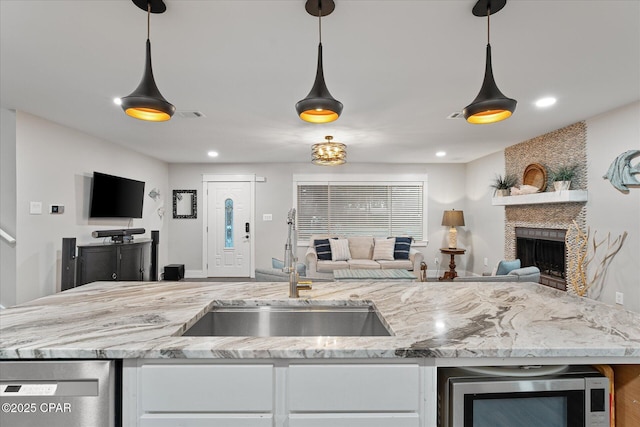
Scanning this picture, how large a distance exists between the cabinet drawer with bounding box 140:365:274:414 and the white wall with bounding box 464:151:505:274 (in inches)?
224

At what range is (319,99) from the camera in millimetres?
1538

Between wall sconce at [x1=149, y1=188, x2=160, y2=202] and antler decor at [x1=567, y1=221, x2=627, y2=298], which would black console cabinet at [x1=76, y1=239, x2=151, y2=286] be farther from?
antler decor at [x1=567, y1=221, x2=627, y2=298]

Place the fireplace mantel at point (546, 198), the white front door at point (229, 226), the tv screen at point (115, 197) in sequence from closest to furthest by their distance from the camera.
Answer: the fireplace mantel at point (546, 198) → the tv screen at point (115, 197) → the white front door at point (229, 226)

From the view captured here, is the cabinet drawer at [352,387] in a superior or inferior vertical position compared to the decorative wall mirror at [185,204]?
inferior

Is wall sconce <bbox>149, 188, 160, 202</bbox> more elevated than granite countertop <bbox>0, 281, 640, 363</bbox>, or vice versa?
wall sconce <bbox>149, 188, 160, 202</bbox>

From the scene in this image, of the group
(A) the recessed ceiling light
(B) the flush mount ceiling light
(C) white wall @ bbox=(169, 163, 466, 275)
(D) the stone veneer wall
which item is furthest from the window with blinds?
(A) the recessed ceiling light

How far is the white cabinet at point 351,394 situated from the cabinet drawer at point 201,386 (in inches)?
4.4

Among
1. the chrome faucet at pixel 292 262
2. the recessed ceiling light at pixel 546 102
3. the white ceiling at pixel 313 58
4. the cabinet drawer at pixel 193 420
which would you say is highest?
the recessed ceiling light at pixel 546 102

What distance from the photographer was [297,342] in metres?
1.12

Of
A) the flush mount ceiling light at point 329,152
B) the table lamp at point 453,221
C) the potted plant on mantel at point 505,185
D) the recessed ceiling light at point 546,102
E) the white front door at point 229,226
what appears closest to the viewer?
the recessed ceiling light at point 546,102

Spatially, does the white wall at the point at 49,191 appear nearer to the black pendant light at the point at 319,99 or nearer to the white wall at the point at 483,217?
the black pendant light at the point at 319,99

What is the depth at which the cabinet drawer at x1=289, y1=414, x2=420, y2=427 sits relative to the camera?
3.56 feet

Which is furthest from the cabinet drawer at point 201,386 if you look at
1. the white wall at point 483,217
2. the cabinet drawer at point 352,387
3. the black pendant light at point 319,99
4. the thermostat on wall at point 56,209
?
the white wall at point 483,217

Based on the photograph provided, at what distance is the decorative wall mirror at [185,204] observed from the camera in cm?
714
